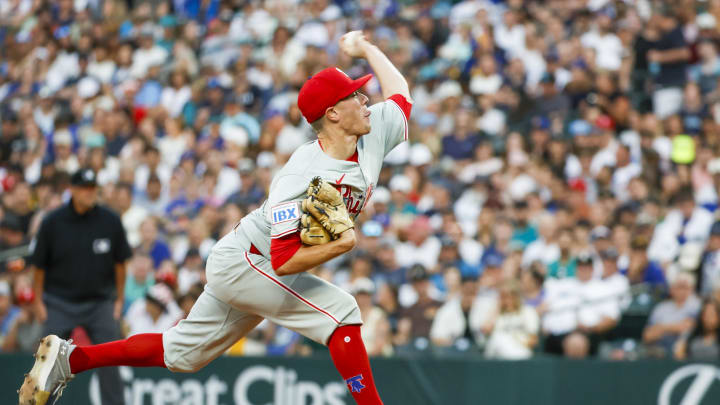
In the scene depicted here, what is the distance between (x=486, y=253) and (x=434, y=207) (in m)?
1.17

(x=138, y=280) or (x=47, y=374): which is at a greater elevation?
(x=47, y=374)

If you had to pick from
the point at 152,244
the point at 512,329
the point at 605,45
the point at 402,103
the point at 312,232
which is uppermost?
the point at 402,103

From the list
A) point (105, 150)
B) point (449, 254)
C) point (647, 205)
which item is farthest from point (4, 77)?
point (647, 205)

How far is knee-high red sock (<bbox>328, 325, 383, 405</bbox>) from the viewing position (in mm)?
5668

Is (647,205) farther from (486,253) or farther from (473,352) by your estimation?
(473,352)

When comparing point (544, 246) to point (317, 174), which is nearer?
point (317, 174)

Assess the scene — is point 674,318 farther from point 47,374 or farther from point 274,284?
point 47,374

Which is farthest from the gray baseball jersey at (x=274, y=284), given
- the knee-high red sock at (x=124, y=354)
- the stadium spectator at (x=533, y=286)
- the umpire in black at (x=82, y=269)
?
the stadium spectator at (x=533, y=286)

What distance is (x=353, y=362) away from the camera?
5.67 metres

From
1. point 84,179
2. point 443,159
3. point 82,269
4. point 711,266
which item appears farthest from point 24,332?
point 711,266

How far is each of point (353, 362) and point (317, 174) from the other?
3.37ft

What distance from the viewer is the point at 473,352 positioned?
31.8 feet

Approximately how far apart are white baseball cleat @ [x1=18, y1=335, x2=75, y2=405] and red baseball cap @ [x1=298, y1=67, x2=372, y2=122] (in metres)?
1.97

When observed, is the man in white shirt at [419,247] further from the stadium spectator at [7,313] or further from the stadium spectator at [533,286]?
the stadium spectator at [7,313]
